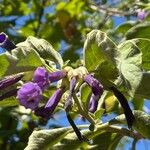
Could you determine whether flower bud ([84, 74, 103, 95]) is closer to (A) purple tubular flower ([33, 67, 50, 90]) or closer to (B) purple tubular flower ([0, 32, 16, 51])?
(A) purple tubular flower ([33, 67, 50, 90])

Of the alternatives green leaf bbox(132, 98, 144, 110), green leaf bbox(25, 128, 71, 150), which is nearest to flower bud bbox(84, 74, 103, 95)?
green leaf bbox(25, 128, 71, 150)

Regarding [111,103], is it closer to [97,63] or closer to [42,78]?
[97,63]

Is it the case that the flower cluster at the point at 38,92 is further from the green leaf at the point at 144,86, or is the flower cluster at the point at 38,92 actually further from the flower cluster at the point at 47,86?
the green leaf at the point at 144,86

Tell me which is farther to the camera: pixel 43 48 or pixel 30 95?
pixel 43 48

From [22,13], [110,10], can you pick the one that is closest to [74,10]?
[22,13]

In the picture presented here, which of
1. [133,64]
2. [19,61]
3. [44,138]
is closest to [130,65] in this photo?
[133,64]
